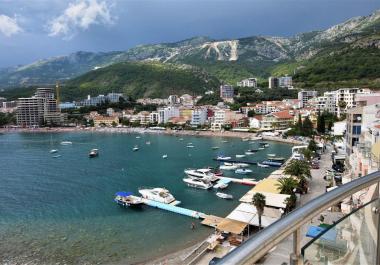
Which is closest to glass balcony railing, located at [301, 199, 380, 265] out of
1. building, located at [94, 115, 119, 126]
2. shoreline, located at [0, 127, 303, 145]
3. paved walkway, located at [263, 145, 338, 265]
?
paved walkway, located at [263, 145, 338, 265]

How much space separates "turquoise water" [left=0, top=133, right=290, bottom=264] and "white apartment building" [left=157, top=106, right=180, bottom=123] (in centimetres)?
2777

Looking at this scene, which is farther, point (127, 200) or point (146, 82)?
point (146, 82)

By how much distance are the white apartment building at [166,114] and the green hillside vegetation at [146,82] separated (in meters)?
30.1

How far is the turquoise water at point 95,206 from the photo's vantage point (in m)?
13.4

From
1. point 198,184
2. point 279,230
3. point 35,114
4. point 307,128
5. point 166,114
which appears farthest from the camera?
point 35,114

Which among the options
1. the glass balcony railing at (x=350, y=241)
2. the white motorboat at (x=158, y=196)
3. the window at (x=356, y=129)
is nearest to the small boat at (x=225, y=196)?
the white motorboat at (x=158, y=196)

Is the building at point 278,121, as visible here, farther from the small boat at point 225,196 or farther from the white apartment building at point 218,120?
the small boat at point 225,196

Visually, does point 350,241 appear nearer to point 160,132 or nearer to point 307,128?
point 307,128

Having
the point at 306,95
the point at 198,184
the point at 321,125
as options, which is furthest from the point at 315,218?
the point at 306,95

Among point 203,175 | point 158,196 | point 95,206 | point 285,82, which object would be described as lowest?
point 95,206

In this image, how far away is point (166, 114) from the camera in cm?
6725

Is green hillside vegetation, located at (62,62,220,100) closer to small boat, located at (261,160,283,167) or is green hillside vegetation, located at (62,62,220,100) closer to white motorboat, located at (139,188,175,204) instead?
small boat, located at (261,160,283,167)

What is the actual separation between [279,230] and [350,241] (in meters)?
0.74

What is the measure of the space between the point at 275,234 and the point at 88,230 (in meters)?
15.9
